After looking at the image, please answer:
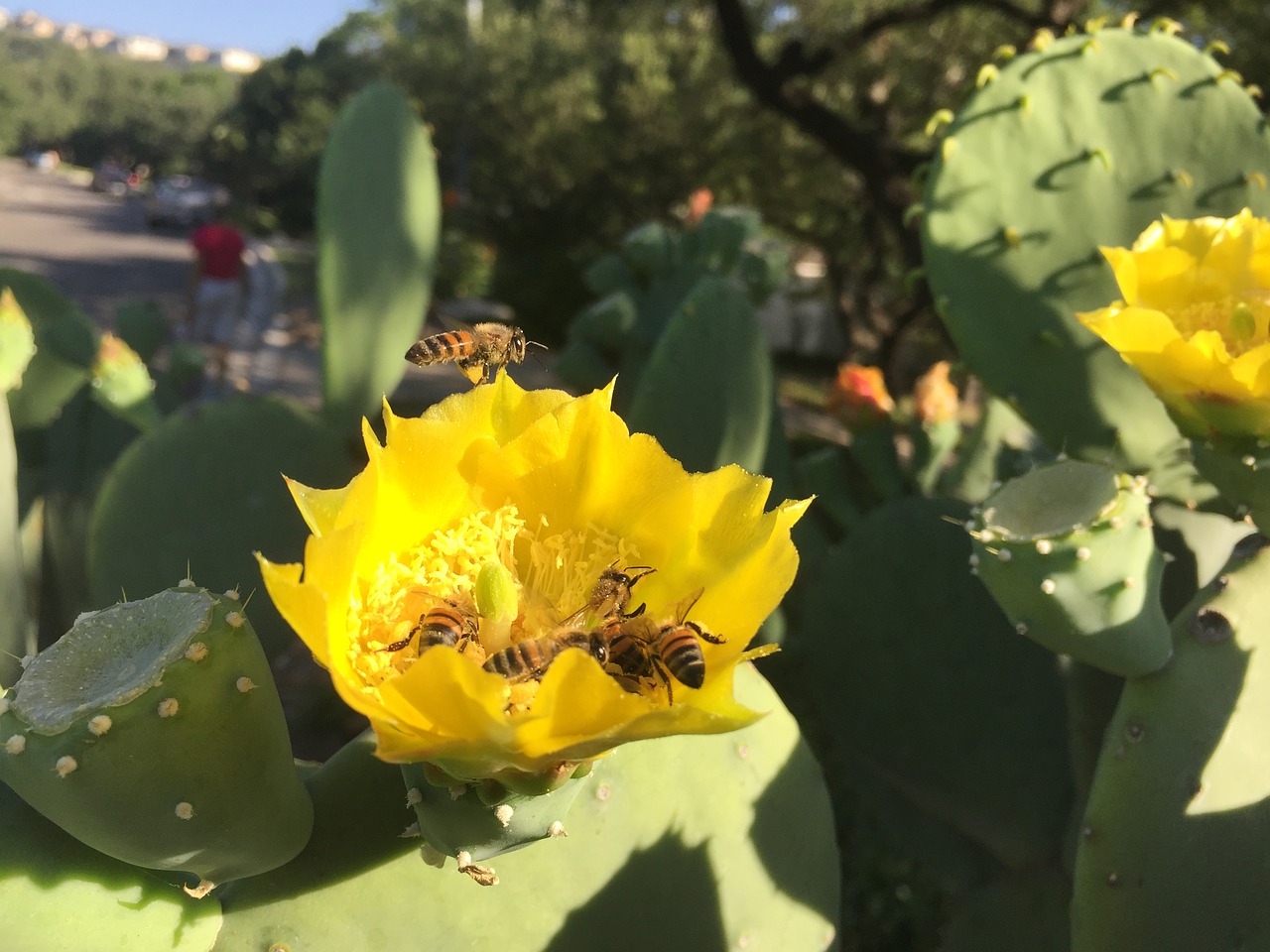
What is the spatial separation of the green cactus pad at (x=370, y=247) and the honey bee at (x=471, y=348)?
1218mm

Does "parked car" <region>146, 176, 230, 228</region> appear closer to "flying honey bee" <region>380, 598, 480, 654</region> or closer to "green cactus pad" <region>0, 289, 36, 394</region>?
"green cactus pad" <region>0, 289, 36, 394</region>

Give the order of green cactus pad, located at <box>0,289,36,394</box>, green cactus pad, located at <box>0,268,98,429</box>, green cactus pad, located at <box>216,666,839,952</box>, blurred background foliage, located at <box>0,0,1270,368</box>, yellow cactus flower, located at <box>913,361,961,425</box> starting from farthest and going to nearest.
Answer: blurred background foliage, located at <box>0,0,1270,368</box>
yellow cactus flower, located at <box>913,361,961,425</box>
green cactus pad, located at <box>0,268,98,429</box>
green cactus pad, located at <box>0,289,36,394</box>
green cactus pad, located at <box>216,666,839,952</box>

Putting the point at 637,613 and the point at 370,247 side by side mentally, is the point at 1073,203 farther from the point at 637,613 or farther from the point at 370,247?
the point at 370,247

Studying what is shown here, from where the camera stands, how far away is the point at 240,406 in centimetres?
234

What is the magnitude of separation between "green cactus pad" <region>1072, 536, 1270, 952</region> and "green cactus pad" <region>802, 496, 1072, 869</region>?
72cm

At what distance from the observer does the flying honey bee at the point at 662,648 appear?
686 mm

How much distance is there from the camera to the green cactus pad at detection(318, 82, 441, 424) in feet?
8.19

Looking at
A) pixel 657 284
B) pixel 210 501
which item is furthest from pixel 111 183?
pixel 210 501

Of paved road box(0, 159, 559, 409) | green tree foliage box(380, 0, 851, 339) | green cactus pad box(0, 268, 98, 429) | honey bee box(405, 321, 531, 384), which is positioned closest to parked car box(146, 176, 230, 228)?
paved road box(0, 159, 559, 409)

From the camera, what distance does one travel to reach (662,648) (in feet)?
2.35

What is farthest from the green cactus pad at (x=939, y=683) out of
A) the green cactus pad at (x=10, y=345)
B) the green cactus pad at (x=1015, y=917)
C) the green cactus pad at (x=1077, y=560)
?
the green cactus pad at (x=10, y=345)

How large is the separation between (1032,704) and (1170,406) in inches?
37.1

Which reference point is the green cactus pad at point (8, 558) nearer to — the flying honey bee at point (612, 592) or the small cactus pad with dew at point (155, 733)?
the small cactus pad with dew at point (155, 733)

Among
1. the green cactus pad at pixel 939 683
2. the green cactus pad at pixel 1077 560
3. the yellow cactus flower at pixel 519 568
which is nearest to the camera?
the yellow cactus flower at pixel 519 568
